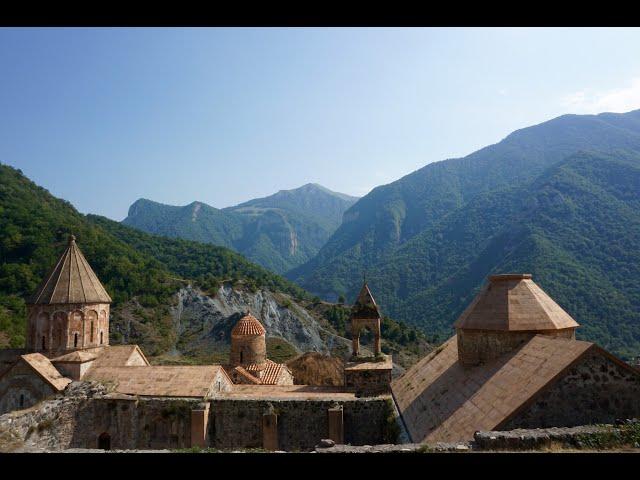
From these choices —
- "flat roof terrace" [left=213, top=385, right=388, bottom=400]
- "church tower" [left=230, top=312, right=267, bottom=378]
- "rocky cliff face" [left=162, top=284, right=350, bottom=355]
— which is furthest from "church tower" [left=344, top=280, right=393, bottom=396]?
"rocky cliff face" [left=162, top=284, right=350, bottom=355]

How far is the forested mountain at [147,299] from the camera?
136 feet

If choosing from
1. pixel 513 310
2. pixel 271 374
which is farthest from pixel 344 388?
pixel 513 310

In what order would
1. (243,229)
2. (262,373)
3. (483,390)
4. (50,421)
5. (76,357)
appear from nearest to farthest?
(483,390) → (50,421) → (76,357) → (262,373) → (243,229)

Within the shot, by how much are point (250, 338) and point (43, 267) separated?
27.7 m

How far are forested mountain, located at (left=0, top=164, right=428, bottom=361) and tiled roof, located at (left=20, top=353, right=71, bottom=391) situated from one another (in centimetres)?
1798

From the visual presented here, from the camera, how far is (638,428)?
6.56 m

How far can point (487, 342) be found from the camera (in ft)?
41.7

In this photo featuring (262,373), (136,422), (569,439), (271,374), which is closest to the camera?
(569,439)

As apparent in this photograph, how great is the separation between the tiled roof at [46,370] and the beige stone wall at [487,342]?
14.2 meters

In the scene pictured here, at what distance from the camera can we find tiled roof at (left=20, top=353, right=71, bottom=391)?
16.8 metres

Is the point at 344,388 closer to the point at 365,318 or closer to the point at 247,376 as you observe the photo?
the point at 365,318

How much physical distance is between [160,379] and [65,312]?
5031 mm

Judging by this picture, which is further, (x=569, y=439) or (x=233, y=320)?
(x=233, y=320)

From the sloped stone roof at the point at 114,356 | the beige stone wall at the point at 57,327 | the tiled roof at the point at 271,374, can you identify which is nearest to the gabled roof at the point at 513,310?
the tiled roof at the point at 271,374
